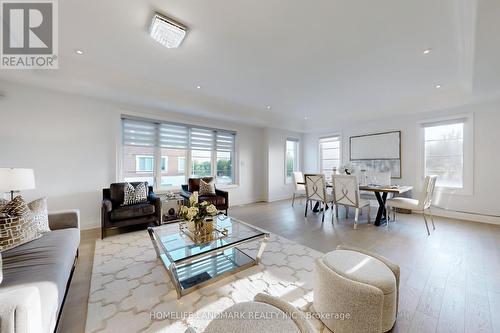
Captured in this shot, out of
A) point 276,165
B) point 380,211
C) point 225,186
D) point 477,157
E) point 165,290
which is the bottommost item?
point 165,290

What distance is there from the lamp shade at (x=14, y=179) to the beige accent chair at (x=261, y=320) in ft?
8.57

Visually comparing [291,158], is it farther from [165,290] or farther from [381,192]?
[165,290]

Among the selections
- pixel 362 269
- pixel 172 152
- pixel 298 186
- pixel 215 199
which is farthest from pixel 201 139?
pixel 362 269

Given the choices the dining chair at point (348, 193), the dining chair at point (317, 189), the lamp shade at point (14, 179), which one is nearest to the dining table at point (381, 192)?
the dining chair at point (348, 193)

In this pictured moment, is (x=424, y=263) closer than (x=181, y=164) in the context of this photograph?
Result: Yes

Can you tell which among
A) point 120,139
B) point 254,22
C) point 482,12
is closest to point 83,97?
point 120,139

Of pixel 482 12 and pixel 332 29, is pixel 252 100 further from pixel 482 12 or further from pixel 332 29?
pixel 482 12

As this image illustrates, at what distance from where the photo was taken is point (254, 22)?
2045mm

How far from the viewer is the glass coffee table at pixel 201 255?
5.71 feet

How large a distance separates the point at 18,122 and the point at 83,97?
3.11 ft

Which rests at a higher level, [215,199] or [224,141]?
[224,141]

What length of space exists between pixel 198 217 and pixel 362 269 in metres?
1.57

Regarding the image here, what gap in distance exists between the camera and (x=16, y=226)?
1.67m

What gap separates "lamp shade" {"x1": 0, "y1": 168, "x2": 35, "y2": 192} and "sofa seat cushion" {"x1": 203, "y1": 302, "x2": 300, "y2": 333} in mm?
2628
